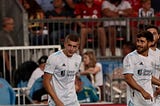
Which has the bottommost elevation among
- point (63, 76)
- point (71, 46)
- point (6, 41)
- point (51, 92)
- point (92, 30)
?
point (51, 92)

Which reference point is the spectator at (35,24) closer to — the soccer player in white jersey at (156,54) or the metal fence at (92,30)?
the metal fence at (92,30)

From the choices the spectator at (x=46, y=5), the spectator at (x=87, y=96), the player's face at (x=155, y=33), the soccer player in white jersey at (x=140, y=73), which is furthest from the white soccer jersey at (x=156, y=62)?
the spectator at (x=46, y=5)

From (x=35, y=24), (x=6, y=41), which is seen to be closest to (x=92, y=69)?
(x=35, y=24)

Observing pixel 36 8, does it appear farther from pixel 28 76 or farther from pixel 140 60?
pixel 140 60

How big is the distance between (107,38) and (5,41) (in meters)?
2.66

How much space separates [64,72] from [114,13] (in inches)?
250

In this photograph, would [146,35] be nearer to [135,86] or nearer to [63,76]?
[135,86]

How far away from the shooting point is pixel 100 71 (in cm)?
1584

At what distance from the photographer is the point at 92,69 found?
622 inches

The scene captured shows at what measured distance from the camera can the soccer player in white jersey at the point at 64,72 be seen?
36.2 ft

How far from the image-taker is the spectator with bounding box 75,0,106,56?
16781 mm

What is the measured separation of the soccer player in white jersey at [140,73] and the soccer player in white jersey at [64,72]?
86cm

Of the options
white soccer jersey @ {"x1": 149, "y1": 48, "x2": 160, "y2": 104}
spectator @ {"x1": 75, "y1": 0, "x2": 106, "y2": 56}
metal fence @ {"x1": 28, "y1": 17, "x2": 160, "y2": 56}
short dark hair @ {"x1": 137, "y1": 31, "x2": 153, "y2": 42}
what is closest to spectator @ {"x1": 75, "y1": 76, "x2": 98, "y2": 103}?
spectator @ {"x1": 75, "y1": 0, "x2": 106, "y2": 56}

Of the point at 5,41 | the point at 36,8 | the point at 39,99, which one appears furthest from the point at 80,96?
the point at 36,8
